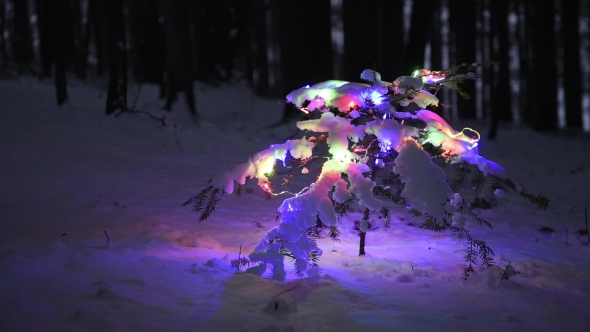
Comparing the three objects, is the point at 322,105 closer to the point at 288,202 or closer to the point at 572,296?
the point at 288,202

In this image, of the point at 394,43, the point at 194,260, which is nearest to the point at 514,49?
the point at 394,43

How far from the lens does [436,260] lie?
3842 mm

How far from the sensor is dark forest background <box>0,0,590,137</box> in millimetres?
10680

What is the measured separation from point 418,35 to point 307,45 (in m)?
2.99

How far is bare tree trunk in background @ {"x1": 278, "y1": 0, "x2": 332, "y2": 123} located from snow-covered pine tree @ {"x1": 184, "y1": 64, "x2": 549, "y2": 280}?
27.6 ft

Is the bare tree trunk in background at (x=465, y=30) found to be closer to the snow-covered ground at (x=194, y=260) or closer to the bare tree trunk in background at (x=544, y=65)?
the bare tree trunk in background at (x=544, y=65)

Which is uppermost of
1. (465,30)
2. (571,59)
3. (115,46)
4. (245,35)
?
(245,35)

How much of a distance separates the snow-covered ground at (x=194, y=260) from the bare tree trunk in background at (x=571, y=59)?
46.8 feet

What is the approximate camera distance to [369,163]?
3.78 metres

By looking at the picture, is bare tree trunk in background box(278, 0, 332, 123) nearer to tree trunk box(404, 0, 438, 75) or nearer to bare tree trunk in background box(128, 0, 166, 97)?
tree trunk box(404, 0, 438, 75)

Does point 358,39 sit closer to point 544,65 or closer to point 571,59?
point 544,65

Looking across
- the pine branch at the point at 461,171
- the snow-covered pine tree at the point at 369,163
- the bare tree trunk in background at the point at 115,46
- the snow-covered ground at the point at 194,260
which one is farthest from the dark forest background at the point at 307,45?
the snow-covered ground at the point at 194,260

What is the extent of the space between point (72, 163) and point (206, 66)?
1310 cm

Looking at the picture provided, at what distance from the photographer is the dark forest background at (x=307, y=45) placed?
10.7 metres
